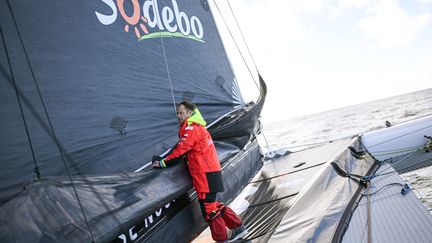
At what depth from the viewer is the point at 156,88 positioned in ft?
7.29

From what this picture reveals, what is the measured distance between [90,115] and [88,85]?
18 cm

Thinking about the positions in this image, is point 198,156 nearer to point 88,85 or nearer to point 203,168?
point 203,168

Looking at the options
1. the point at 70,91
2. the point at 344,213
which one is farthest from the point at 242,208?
the point at 70,91

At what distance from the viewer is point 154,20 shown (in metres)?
2.43

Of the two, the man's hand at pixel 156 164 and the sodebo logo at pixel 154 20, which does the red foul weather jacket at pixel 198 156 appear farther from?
the sodebo logo at pixel 154 20

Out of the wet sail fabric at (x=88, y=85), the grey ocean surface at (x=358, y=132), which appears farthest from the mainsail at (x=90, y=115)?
the grey ocean surface at (x=358, y=132)

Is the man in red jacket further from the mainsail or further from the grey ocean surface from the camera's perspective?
the grey ocean surface

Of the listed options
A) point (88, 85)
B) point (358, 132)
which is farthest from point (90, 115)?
point (358, 132)

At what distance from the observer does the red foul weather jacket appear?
72.9 inches

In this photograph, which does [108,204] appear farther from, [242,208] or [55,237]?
[242,208]

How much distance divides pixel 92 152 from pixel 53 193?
0.51m

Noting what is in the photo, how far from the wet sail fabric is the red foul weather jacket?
10.5 inches

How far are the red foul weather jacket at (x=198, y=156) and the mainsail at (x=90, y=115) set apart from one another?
9 centimetres

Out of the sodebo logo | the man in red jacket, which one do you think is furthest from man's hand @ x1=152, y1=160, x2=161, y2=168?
the sodebo logo
